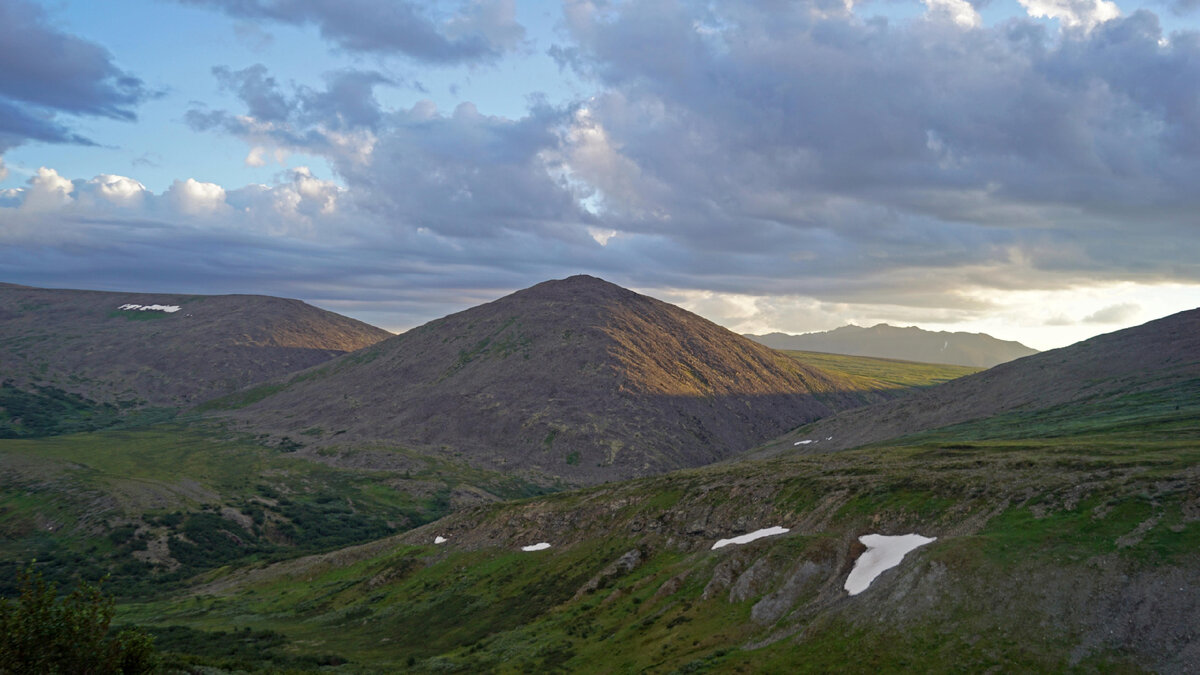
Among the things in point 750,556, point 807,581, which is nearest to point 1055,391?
point 750,556

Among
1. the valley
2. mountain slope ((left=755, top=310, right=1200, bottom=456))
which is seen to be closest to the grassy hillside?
the valley

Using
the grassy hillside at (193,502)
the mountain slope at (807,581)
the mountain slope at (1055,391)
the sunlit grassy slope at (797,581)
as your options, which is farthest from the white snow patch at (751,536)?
the grassy hillside at (193,502)

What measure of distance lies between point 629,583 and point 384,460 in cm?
13922

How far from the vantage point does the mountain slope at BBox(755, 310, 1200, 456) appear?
4269 inches

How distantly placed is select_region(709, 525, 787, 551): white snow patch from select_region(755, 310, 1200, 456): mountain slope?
59.0m

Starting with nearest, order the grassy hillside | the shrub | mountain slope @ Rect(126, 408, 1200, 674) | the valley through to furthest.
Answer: the shrub
mountain slope @ Rect(126, 408, 1200, 674)
the valley
the grassy hillside

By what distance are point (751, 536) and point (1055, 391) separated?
103897mm

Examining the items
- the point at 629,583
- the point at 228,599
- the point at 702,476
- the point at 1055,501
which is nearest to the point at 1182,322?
the point at 702,476

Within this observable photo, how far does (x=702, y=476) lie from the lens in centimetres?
7706

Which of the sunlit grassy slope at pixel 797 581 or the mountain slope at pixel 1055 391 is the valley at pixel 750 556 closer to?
the sunlit grassy slope at pixel 797 581

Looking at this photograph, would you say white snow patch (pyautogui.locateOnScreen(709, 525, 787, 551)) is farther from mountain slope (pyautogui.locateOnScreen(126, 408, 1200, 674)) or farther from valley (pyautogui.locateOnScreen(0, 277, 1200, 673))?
valley (pyautogui.locateOnScreen(0, 277, 1200, 673))

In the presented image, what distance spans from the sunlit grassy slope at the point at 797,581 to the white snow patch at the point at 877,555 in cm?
75

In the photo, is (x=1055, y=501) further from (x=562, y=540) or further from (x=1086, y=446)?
(x=562, y=540)

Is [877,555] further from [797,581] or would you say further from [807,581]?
[797,581]
